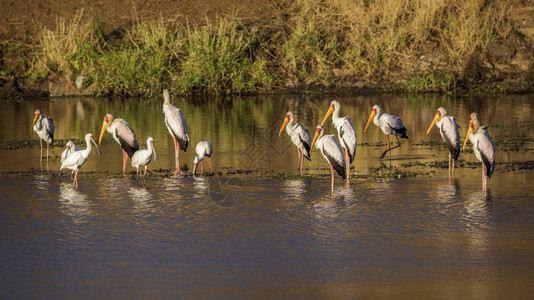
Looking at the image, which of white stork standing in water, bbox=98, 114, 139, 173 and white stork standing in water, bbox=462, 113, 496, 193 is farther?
white stork standing in water, bbox=98, 114, 139, 173

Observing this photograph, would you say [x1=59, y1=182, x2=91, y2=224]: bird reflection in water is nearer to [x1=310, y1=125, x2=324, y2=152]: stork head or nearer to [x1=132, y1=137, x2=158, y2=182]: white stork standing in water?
[x1=132, y1=137, x2=158, y2=182]: white stork standing in water

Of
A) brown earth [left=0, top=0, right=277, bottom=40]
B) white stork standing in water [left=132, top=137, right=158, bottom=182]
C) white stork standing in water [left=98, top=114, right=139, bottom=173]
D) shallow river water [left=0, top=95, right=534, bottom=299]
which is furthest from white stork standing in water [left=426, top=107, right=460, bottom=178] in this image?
brown earth [left=0, top=0, right=277, bottom=40]

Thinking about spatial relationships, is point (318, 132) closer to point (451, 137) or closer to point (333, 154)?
→ point (333, 154)

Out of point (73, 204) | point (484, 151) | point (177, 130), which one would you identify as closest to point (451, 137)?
point (484, 151)

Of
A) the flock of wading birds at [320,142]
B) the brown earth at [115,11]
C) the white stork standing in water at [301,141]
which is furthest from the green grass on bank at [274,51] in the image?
the white stork standing in water at [301,141]

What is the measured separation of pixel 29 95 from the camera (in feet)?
69.8

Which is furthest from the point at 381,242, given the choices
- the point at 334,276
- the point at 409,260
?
the point at 334,276

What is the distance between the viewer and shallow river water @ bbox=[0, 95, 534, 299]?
23.6ft

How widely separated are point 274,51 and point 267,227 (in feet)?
44.3

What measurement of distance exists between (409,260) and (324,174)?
4.20 m

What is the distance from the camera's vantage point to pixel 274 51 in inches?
872

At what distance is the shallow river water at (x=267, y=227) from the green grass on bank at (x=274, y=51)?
6534mm

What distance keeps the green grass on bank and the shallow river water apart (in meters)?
6.53

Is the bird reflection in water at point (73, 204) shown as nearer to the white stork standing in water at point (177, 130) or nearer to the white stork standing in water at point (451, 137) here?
the white stork standing in water at point (177, 130)
